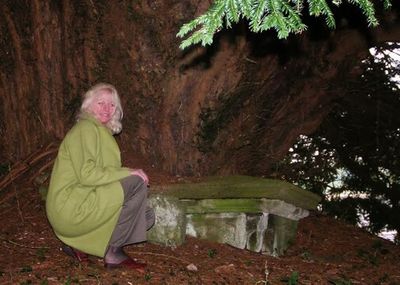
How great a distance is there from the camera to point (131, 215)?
12.0 ft

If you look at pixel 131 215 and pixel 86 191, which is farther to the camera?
pixel 131 215

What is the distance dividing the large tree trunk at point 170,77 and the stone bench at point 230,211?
565 mm

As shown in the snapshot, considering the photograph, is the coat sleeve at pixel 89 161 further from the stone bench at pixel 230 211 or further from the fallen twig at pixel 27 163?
the fallen twig at pixel 27 163

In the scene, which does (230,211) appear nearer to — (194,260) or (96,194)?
(194,260)

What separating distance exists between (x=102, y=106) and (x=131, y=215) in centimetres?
89

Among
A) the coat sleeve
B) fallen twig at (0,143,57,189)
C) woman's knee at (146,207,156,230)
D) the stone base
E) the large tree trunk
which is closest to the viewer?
the coat sleeve

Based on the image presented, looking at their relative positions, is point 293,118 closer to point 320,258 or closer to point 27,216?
point 320,258

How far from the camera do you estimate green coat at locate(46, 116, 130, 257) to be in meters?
3.48

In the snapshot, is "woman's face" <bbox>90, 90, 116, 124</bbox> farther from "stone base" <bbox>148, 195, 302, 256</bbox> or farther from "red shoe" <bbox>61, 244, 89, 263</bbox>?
"red shoe" <bbox>61, 244, 89, 263</bbox>

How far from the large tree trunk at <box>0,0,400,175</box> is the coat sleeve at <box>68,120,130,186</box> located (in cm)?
140

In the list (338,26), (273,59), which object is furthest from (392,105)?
(273,59)

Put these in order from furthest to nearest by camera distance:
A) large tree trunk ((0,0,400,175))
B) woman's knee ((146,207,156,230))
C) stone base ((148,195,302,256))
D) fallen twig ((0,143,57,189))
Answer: fallen twig ((0,143,57,189))
large tree trunk ((0,0,400,175))
stone base ((148,195,302,256))
woman's knee ((146,207,156,230))

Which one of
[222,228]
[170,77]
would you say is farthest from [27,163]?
[222,228]

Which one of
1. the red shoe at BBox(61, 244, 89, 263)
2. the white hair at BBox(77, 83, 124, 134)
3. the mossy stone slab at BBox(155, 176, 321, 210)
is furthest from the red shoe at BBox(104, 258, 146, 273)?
the white hair at BBox(77, 83, 124, 134)
